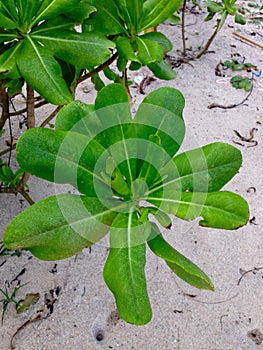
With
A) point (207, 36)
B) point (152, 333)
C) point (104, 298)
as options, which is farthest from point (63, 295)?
point (207, 36)

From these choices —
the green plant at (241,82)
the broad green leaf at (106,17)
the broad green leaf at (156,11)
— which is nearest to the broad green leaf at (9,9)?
the broad green leaf at (106,17)

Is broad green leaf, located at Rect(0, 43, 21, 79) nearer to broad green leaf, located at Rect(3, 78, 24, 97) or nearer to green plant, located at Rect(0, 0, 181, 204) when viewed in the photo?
green plant, located at Rect(0, 0, 181, 204)

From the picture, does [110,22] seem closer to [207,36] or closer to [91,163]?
[91,163]

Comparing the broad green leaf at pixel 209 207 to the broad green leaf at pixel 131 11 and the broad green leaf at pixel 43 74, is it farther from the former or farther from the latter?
the broad green leaf at pixel 131 11

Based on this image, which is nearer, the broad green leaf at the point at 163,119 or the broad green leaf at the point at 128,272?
the broad green leaf at the point at 128,272

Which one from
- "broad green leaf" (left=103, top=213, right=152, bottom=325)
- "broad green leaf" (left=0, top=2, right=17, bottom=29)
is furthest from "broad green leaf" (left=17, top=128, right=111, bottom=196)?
"broad green leaf" (left=0, top=2, right=17, bottom=29)
